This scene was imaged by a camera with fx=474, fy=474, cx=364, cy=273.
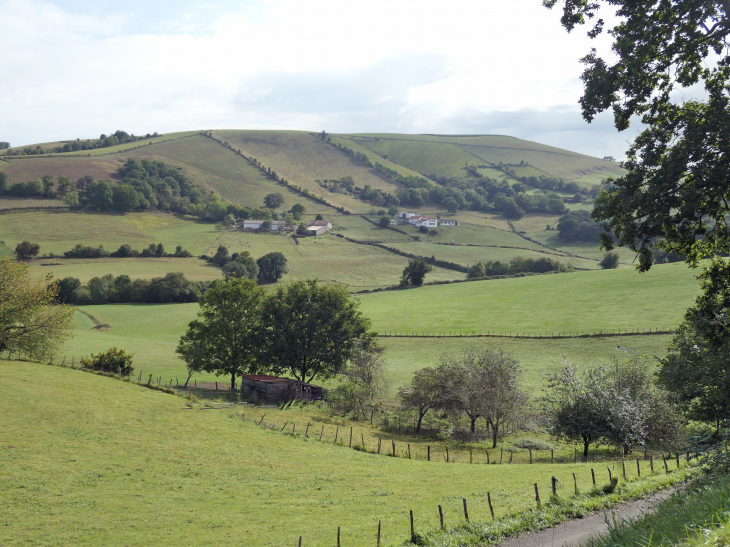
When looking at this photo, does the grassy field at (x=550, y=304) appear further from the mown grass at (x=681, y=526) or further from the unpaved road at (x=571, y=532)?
the mown grass at (x=681, y=526)

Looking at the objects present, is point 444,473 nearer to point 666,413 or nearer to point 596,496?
point 596,496

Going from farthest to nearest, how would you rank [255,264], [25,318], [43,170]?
[43,170], [255,264], [25,318]

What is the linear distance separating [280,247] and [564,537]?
14637 centimetres

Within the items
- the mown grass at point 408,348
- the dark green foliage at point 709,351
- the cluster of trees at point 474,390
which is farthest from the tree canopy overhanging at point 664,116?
the mown grass at point 408,348

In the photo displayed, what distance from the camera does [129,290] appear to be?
356ft

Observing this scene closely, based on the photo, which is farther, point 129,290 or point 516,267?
point 516,267

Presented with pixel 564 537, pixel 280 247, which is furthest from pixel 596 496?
pixel 280 247

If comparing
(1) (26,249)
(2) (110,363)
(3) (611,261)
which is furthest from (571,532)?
(1) (26,249)

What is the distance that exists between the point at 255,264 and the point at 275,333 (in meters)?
71.0

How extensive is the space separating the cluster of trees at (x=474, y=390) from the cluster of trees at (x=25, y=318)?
1572 inches

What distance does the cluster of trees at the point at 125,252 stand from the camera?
128875 millimetres

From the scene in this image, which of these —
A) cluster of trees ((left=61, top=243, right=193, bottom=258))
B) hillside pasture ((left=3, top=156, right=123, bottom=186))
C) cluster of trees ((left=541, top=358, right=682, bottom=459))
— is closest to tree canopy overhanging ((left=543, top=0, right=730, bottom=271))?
cluster of trees ((left=541, top=358, right=682, bottom=459))

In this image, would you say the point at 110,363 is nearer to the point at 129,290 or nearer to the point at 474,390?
the point at 474,390

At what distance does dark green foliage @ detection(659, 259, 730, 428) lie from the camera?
17.2m
